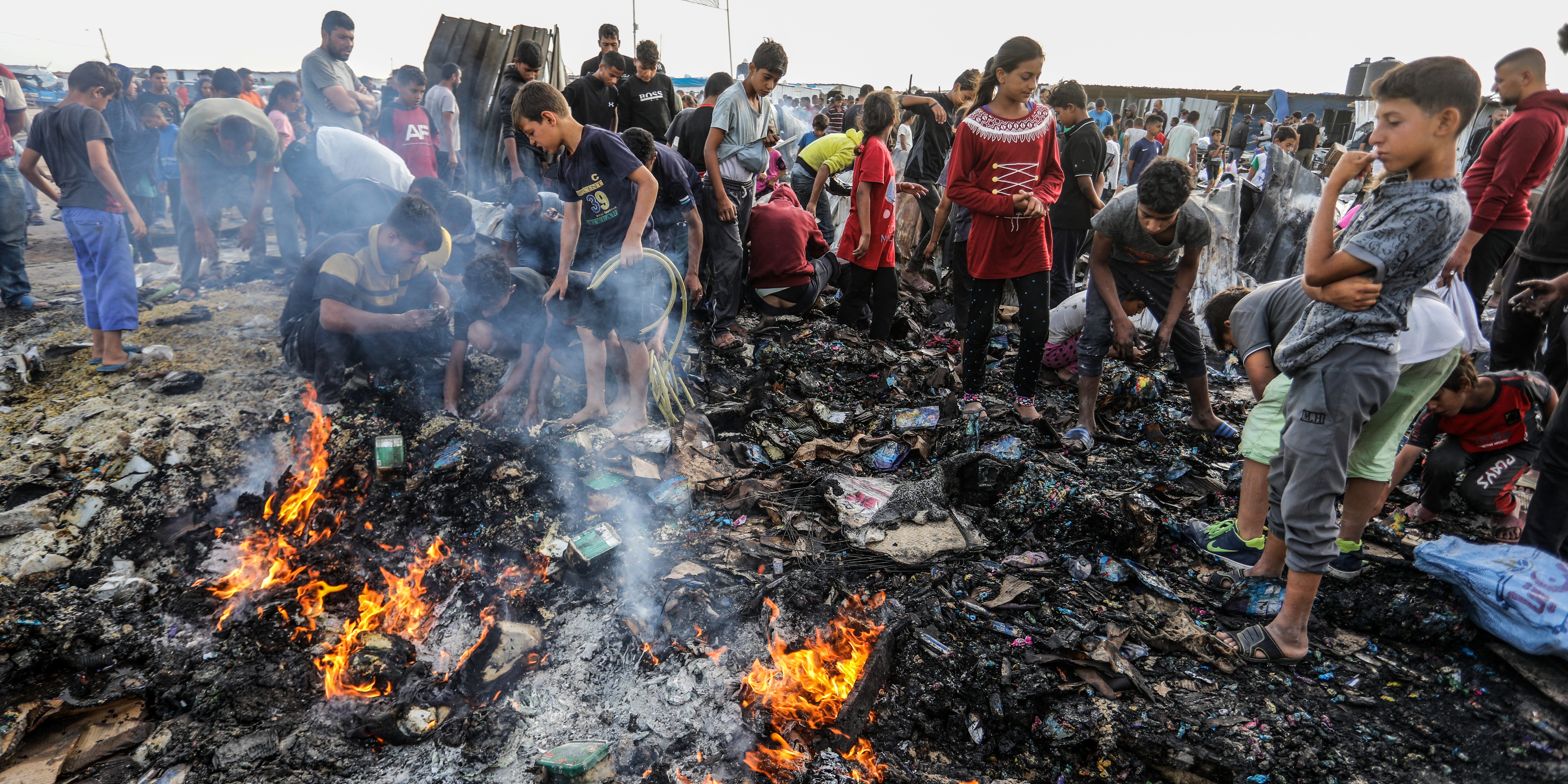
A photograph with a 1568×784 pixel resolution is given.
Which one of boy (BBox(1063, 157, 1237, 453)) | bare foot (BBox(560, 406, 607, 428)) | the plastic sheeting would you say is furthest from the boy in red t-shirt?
the plastic sheeting

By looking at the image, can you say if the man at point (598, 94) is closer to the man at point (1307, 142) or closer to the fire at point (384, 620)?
the fire at point (384, 620)

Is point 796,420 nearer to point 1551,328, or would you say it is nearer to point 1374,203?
point 1374,203

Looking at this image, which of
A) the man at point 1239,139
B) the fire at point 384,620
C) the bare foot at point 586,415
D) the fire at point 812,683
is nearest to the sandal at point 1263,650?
the fire at point 812,683

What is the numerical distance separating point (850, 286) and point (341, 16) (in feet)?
18.1

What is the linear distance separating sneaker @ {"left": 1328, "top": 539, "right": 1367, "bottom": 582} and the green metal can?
15.1 feet

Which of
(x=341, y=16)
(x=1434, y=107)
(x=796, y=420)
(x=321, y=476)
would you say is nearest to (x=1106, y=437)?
(x=796, y=420)

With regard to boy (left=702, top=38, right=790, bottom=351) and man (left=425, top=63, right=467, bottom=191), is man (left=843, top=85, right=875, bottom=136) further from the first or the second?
man (left=425, top=63, right=467, bottom=191)

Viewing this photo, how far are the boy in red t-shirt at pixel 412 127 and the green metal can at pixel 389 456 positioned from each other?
444 cm

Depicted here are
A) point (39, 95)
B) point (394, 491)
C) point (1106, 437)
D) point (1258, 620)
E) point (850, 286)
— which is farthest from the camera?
point (39, 95)

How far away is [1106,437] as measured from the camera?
4.55m

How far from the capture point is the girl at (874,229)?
5293 mm

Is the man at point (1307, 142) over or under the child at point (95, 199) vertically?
over

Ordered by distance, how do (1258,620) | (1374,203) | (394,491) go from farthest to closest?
(394,491) < (1258,620) < (1374,203)

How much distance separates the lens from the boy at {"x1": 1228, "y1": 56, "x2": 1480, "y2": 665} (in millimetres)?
2115
